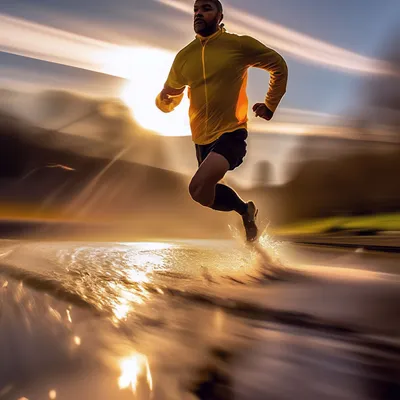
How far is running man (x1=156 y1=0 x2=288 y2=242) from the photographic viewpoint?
387 cm

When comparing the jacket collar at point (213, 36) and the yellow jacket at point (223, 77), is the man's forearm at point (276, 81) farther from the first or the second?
the jacket collar at point (213, 36)

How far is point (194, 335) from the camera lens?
1.70 metres

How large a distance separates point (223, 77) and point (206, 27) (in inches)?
15.7

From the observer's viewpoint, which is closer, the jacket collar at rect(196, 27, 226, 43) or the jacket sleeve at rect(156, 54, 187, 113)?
the jacket collar at rect(196, 27, 226, 43)

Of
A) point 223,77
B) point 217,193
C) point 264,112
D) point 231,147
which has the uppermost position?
point 223,77

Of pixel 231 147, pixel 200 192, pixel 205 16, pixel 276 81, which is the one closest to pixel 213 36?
pixel 205 16

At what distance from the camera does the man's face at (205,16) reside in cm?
386

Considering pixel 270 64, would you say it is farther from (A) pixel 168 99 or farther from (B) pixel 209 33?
(A) pixel 168 99

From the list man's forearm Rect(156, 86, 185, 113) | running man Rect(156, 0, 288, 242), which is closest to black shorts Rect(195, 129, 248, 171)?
running man Rect(156, 0, 288, 242)

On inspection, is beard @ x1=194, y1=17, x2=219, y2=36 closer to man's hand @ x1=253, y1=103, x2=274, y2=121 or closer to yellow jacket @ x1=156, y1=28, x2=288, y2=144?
yellow jacket @ x1=156, y1=28, x2=288, y2=144

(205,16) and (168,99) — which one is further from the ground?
(205,16)

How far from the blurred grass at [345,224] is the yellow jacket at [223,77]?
4360 millimetres

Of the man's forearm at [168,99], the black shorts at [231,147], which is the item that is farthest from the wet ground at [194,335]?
the man's forearm at [168,99]

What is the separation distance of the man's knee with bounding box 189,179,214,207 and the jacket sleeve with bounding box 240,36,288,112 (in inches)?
31.9
